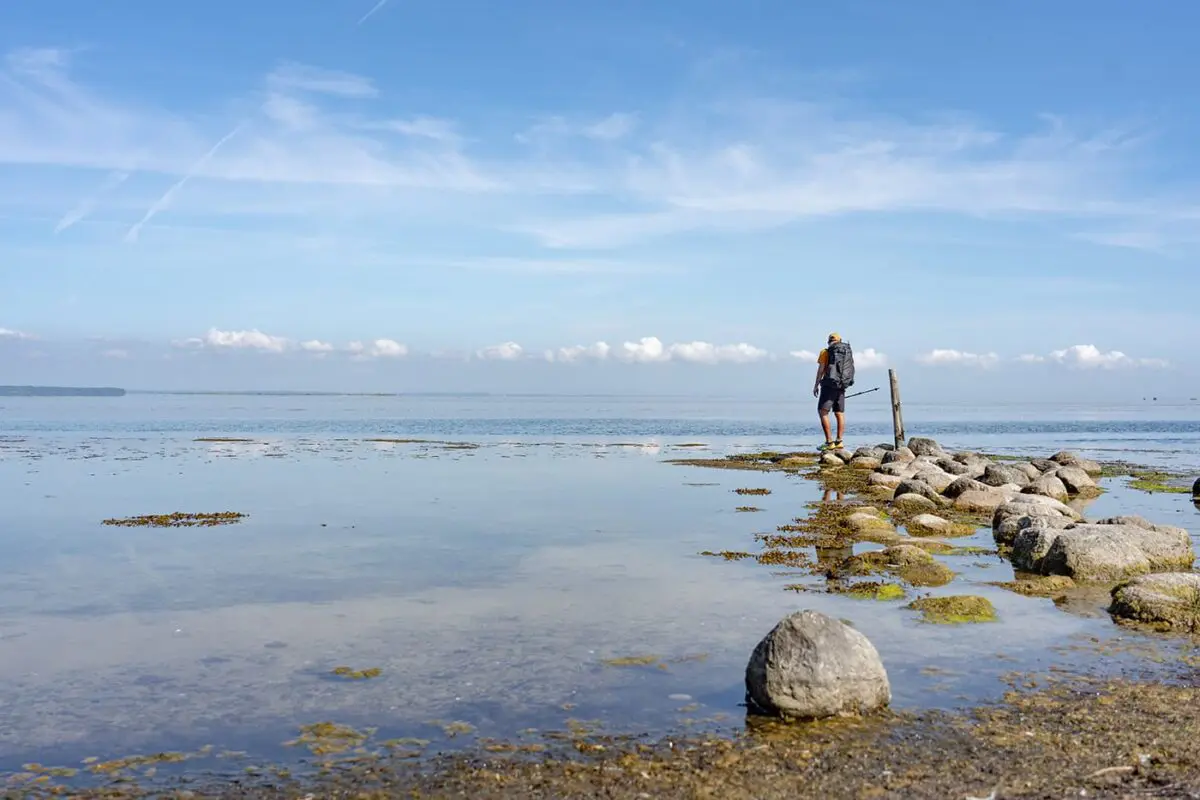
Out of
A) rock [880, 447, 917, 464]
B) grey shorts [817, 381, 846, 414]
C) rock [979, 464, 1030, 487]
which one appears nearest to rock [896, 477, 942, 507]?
rock [979, 464, 1030, 487]

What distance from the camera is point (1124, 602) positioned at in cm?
1047

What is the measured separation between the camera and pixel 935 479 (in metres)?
21.7

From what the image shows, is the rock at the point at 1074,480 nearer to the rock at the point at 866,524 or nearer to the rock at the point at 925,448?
the rock at the point at 925,448

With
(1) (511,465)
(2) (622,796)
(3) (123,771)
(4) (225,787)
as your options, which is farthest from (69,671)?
(1) (511,465)

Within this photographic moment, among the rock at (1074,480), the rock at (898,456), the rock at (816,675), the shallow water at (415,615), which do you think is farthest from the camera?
the rock at (898,456)

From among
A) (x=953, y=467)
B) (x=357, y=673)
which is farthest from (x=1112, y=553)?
(x=953, y=467)

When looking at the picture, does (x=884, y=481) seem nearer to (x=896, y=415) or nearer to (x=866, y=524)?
(x=866, y=524)

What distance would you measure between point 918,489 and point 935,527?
15.6 feet

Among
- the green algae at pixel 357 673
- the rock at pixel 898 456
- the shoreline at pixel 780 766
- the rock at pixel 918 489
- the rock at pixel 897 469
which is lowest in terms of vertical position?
Result: the shoreline at pixel 780 766

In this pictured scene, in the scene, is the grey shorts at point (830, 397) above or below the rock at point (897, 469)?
above

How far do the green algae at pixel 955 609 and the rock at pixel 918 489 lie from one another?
10.0 metres

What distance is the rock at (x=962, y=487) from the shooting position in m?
20.1

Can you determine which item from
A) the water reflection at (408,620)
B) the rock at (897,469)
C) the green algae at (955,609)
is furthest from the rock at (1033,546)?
the rock at (897,469)

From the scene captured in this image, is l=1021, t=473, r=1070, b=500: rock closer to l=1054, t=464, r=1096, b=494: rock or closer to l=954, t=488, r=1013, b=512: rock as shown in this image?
l=1054, t=464, r=1096, b=494: rock
